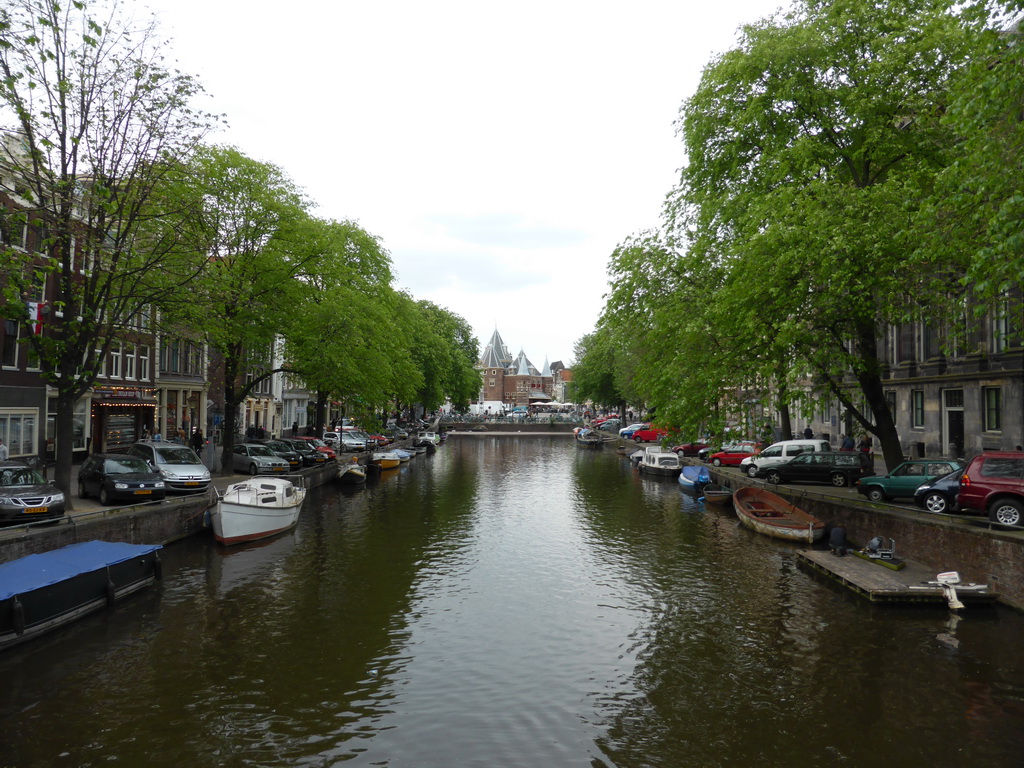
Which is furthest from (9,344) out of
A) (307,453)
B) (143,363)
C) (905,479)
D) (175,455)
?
(905,479)

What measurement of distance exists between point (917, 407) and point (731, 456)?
35.8 feet

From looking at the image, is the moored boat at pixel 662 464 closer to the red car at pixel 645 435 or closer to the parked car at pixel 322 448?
the parked car at pixel 322 448

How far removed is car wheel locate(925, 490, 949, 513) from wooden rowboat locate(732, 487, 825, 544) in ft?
12.5

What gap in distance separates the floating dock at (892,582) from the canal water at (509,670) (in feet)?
1.35

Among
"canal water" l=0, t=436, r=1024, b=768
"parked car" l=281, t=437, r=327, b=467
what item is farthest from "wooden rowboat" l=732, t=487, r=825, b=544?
"parked car" l=281, t=437, r=327, b=467

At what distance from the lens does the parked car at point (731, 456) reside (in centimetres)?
4291

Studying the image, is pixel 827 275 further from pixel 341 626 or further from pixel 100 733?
pixel 100 733

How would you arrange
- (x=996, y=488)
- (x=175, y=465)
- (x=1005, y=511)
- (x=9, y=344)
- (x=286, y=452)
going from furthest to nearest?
1. (x=286, y=452)
2. (x=9, y=344)
3. (x=175, y=465)
4. (x=996, y=488)
5. (x=1005, y=511)

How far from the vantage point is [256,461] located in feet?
109

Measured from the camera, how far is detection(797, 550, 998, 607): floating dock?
15.4 m

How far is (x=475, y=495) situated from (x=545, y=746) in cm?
Result: 2603

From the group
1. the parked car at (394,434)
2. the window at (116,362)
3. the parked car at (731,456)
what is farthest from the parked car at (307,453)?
the parked car at (731,456)

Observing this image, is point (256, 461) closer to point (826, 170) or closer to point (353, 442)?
point (353, 442)

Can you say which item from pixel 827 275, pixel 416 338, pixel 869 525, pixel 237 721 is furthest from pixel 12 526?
pixel 416 338
